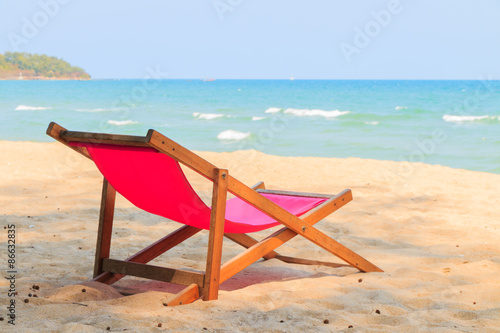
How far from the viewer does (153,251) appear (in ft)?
10.1

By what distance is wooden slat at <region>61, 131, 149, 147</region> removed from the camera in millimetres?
2291

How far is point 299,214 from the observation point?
3178 millimetres

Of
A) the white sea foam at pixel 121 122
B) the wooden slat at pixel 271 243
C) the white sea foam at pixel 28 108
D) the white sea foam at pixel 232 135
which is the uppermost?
the white sea foam at pixel 28 108

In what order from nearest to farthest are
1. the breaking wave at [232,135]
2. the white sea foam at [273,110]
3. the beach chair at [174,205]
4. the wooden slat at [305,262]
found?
the beach chair at [174,205]
the wooden slat at [305,262]
the breaking wave at [232,135]
the white sea foam at [273,110]

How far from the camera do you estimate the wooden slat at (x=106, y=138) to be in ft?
7.52

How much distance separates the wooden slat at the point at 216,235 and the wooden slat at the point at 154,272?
6cm

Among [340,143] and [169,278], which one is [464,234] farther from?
[340,143]

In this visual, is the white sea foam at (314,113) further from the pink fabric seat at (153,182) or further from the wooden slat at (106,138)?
the wooden slat at (106,138)

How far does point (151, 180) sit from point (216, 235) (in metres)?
0.44

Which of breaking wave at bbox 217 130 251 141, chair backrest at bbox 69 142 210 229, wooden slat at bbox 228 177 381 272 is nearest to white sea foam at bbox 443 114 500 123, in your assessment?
breaking wave at bbox 217 130 251 141
